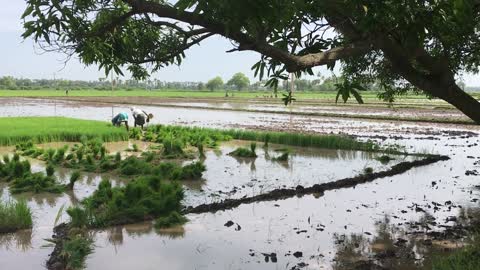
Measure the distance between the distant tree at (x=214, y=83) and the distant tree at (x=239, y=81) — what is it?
128 inches

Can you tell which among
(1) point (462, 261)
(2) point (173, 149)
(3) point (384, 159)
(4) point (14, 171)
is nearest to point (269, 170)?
(2) point (173, 149)

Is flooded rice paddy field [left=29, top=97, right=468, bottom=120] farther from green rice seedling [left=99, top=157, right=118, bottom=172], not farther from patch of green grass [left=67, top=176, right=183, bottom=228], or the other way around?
patch of green grass [left=67, top=176, right=183, bottom=228]

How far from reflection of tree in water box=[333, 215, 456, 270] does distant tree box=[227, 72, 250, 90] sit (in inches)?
4725

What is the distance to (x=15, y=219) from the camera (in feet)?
21.0

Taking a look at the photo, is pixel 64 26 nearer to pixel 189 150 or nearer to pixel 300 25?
pixel 300 25

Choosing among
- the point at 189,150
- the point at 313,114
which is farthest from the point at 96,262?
the point at 313,114

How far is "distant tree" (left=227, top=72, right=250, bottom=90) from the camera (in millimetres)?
125700

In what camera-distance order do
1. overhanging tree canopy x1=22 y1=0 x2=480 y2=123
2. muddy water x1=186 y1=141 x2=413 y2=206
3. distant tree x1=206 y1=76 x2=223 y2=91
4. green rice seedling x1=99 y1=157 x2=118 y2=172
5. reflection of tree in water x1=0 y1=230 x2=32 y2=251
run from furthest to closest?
1. distant tree x1=206 y1=76 x2=223 y2=91
2. green rice seedling x1=99 y1=157 x2=118 y2=172
3. muddy water x1=186 y1=141 x2=413 y2=206
4. reflection of tree in water x1=0 y1=230 x2=32 y2=251
5. overhanging tree canopy x1=22 y1=0 x2=480 y2=123

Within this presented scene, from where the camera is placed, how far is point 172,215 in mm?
6859

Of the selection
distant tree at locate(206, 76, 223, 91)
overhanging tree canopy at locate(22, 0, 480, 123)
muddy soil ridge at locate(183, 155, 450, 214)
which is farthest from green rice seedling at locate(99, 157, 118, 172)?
distant tree at locate(206, 76, 223, 91)

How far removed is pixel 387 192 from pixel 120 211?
4958mm

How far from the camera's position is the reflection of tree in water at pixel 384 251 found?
5.25 m

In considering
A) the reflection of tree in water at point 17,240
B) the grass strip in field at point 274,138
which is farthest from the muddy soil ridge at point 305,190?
the grass strip in field at point 274,138

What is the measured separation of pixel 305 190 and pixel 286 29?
18.4 feet
